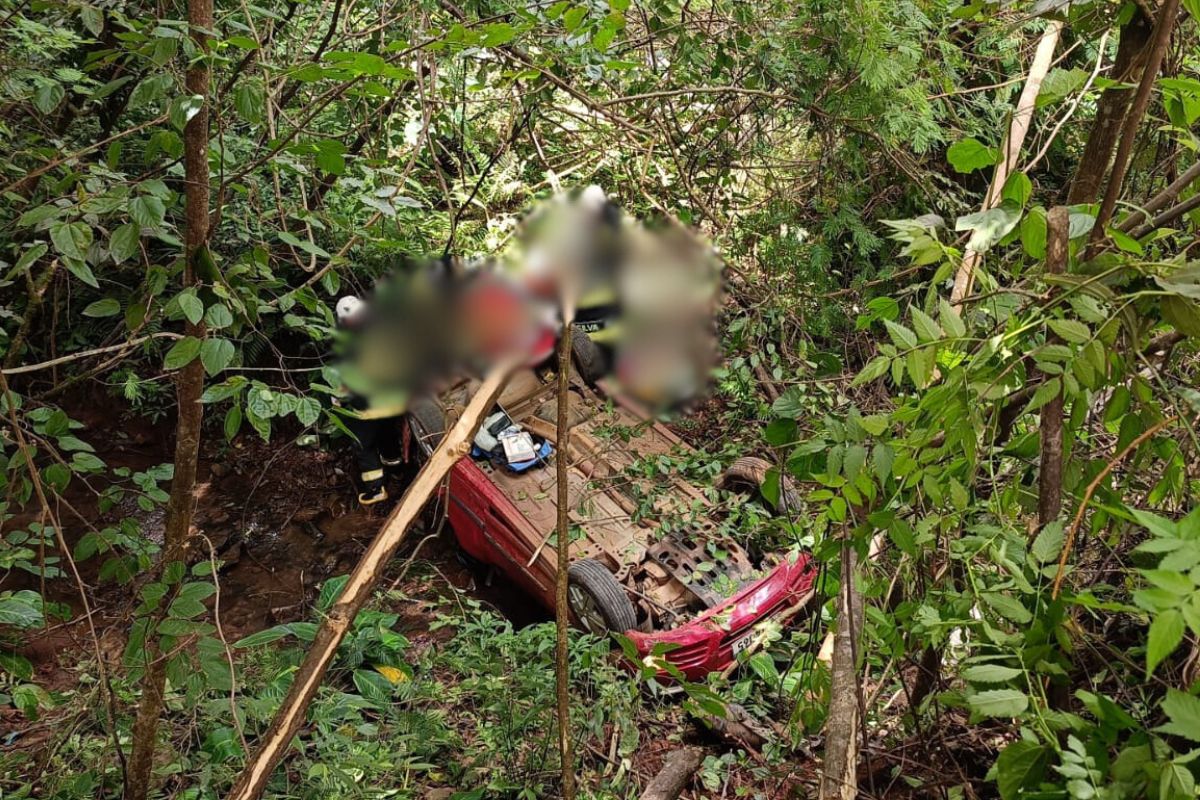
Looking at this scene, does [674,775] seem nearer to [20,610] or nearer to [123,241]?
[20,610]

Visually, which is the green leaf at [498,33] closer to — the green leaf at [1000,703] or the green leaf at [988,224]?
the green leaf at [988,224]

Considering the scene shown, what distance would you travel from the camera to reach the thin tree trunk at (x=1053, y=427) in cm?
116

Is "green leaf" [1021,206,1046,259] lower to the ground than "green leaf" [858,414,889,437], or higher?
higher

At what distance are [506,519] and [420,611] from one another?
0.99 metres

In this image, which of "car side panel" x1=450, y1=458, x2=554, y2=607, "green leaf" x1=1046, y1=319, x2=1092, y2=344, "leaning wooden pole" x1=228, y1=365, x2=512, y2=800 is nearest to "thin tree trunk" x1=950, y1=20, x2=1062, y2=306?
"green leaf" x1=1046, y1=319, x2=1092, y2=344

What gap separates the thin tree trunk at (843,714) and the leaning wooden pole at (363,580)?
0.82 m

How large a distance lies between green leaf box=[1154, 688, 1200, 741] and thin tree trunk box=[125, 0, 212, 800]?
1.82 metres

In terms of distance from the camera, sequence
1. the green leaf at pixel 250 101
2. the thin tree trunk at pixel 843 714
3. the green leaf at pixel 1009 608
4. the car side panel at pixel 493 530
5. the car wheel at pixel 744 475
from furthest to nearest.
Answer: the car wheel at pixel 744 475, the car side panel at pixel 493 530, the thin tree trunk at pixel 843 714, the green leaf at pixel 250 101, the green leaf at pixel 1009 608

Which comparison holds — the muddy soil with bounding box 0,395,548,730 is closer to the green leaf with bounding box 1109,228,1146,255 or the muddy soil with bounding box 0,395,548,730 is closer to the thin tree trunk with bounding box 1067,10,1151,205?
the thin tree trunk with bounding box 1067,10,1151,205

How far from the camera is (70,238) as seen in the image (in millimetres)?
1438

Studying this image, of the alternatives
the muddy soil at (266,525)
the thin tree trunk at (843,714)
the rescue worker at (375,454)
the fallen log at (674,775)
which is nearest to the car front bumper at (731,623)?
the fallen log at (674,775)

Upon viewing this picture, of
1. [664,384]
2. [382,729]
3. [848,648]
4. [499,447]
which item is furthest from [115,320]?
[848,648]

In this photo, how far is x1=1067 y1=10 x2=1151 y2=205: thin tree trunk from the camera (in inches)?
50.5

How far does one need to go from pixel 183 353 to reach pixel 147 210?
0.95 ft
